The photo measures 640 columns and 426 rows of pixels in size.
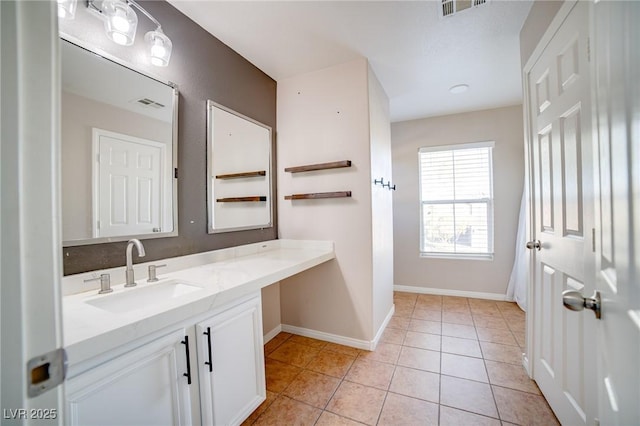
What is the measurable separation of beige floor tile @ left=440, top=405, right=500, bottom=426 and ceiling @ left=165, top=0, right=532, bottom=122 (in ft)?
8.24

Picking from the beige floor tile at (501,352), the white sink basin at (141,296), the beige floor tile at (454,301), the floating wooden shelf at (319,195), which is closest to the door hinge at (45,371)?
the white sink basin at (141,296)

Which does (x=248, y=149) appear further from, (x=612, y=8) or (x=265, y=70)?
(x=612, y=8)

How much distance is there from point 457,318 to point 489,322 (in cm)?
30

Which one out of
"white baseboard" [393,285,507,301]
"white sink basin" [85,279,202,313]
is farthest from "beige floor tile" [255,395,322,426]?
"white baseboard" [393,285,507,301]

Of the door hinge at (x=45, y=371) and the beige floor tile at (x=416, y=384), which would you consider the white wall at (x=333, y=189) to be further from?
the door hinge at (x=45, y=371)

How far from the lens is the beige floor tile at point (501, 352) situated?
81.6 inches

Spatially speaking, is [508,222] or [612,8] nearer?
[612,8]

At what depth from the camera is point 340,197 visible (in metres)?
2.36

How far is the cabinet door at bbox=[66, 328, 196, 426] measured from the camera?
0.84 m

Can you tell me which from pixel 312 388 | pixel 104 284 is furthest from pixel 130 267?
pixel 312 388

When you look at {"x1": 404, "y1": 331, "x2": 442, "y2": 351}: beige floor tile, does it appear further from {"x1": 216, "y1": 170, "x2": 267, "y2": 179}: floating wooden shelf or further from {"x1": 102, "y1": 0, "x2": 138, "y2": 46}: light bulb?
{"x1": 102, "y1": 0, "x2": 138, "y2": 46}: light bulb

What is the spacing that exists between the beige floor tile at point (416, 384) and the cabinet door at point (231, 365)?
917 mm

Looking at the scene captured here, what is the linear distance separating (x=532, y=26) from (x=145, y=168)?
8.53ft

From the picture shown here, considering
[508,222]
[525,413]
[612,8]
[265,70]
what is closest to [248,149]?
[265,70]
